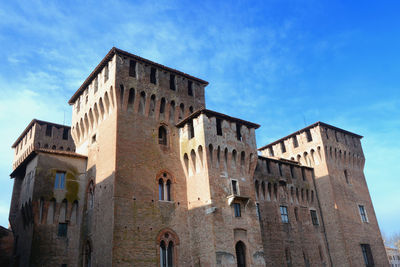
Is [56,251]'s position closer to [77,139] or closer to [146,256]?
[146,256]

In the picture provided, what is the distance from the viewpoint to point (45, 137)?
32.4 meters

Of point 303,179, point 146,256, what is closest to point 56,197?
point 146,256

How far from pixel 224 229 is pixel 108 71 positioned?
13.1m

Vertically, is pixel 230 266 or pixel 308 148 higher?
pixel 308 148

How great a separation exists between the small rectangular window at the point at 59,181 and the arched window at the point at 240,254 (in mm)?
11823

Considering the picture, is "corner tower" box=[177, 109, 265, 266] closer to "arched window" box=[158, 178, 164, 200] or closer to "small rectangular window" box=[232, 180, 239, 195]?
"small rectangular window" box=[232, 180, 239, 195]

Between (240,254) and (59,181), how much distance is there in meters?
12.4

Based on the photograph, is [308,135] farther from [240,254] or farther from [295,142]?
[240,254]

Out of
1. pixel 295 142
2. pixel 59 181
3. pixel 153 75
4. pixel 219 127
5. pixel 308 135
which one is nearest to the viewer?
pixel 59 181

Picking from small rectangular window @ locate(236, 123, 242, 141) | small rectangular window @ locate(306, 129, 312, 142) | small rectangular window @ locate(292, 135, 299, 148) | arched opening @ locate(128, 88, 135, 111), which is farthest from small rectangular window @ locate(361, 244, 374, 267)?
arched opening @ locate(128, 88, 135, 111)

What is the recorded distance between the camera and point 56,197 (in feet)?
74.6

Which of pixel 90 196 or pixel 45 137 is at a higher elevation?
pixel 45 137

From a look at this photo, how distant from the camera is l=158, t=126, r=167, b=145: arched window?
24453 millimetres

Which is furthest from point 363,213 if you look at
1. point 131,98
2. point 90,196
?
point 90,196
